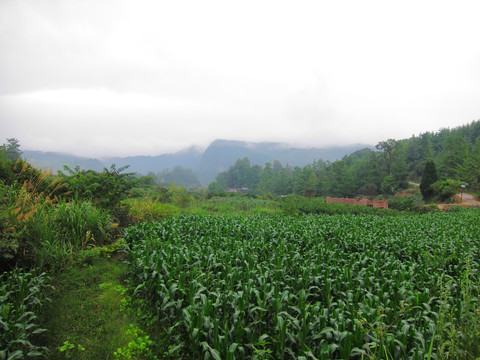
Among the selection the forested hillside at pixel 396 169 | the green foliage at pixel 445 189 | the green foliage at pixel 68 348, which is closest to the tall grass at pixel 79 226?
the green foliage at pixel 68 348

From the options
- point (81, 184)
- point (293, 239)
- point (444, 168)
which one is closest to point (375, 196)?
point (444, 168)

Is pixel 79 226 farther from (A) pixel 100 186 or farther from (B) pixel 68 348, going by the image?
(B) pixel 68 348

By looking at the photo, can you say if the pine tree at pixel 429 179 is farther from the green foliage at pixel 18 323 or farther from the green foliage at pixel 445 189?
the green foliage at pixel 18 323

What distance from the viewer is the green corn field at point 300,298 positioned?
256 centimetres

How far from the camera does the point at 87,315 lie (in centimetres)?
368

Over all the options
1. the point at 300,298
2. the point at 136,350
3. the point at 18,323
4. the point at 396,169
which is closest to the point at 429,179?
the point at 396,169

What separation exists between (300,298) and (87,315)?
3.12m

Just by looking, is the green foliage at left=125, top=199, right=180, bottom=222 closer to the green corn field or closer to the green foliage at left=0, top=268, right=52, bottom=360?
the green corn field

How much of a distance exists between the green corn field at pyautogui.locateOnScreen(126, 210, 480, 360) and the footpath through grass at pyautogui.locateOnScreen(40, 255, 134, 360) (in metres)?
0.42

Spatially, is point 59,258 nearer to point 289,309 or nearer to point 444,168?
point 289,309

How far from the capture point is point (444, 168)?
126 feet

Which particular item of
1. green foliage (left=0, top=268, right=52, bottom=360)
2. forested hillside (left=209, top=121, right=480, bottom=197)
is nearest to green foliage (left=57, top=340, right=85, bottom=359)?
green foliage (left=0, top=268, right=52, bottom=360)

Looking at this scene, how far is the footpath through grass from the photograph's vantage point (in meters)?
3.01

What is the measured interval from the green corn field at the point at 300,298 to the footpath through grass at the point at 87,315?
1.39 feet
